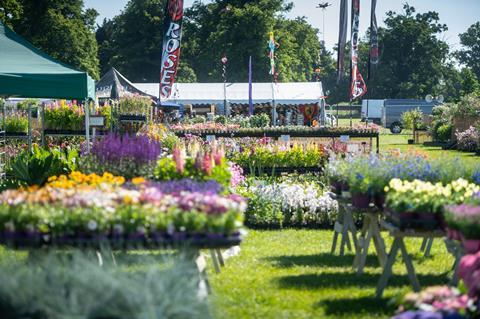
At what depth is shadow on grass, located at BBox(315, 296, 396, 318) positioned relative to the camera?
6391 mm

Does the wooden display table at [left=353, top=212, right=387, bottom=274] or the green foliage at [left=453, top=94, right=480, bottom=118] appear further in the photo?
the green foliage at [left=453, top=94, right=480, bottom=118]

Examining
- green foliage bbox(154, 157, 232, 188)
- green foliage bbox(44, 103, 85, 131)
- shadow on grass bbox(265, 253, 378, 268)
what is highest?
green foliage bbox(44, 103, 85, 131)

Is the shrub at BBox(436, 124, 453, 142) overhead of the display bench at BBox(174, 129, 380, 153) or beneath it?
beneath

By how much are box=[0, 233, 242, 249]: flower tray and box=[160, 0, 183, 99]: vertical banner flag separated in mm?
14026

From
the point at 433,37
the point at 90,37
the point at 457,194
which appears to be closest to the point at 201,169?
the point at 457,194

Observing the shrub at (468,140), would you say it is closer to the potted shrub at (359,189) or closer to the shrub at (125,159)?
the potted shrub at (359,189)

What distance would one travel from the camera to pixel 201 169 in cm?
746

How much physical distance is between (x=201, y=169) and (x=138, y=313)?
3.45 m

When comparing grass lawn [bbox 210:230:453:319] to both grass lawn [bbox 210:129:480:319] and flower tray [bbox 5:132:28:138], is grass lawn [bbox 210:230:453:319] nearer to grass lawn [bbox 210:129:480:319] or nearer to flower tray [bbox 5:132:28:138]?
grass lawn [bbox 210:129:480:319]

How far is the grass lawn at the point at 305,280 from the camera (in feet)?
21.0

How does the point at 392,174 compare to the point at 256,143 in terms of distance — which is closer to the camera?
the point at 392,174

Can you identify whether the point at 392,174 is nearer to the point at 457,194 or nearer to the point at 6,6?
the point at 457,194

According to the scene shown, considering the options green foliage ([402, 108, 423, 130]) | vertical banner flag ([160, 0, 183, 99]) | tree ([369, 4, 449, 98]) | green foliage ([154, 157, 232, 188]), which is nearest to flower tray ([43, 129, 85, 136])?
green foliage ([154, 157, 232, 188])

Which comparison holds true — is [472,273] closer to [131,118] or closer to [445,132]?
[131,118]
